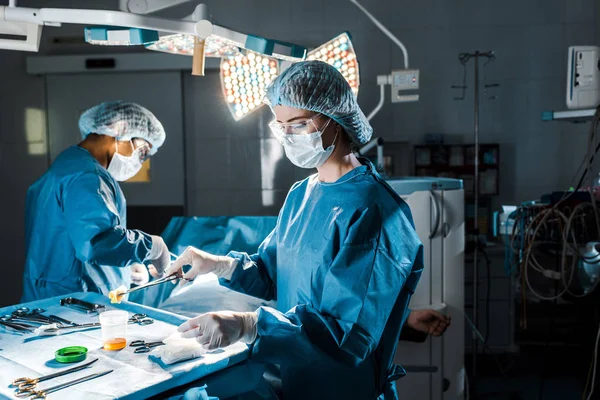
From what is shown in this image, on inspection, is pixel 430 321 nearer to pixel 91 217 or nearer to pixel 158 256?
pixel 158 256

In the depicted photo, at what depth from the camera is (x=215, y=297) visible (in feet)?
6.76

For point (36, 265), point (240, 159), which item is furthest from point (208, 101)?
point (36, 265)

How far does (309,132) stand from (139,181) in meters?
3.00

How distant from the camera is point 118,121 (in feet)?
7.34

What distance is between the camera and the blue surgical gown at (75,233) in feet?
Result: 6.36

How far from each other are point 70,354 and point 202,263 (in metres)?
0.48

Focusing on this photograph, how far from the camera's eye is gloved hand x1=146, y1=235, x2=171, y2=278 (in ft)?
6.89

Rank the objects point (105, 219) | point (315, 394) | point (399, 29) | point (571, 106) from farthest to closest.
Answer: point (399, 29) < point (571, 106) < point (105, 219) < point (315, 394)

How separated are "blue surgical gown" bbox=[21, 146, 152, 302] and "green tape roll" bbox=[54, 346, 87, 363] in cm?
70

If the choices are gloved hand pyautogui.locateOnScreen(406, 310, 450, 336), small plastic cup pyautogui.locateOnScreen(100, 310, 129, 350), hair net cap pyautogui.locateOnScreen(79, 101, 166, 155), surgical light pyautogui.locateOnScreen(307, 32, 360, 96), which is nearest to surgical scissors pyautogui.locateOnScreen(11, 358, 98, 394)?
small plastic cup pyautogui.locateOnScreen(100, 310, 129, 350)

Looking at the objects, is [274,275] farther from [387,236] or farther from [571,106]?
[571,106]

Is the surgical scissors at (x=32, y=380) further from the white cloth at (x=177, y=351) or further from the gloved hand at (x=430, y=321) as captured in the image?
the gloved hand at (x=430, y=321)

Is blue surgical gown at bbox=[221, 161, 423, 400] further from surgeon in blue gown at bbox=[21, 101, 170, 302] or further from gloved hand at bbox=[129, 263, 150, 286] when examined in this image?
gloved hand at bbox=[129, 263, 150, 286]

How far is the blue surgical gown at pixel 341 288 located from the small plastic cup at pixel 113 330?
383 millimetres
